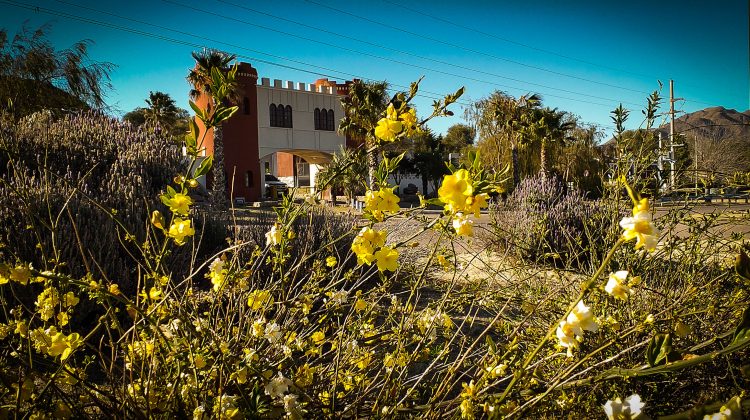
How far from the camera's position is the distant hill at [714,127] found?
2.97m

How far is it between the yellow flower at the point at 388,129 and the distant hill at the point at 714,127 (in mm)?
1912

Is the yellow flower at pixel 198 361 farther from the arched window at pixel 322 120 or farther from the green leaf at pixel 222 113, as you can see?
the arched window at pixel 322 120

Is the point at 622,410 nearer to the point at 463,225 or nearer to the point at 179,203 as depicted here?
the point at 463,225

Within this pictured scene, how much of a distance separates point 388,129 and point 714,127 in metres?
10.3

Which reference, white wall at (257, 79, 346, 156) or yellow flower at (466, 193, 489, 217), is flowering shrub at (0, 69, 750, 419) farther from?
white wall at (257, 79, 346, 156)

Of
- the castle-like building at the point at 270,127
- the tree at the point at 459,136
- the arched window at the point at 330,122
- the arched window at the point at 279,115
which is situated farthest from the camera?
the tree at the point at 459,136

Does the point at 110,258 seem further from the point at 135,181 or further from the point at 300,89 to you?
the point at 300,89

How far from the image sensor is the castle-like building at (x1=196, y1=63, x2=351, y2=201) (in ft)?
99.0

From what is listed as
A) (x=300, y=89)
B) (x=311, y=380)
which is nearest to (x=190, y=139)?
(x=311, y=380)

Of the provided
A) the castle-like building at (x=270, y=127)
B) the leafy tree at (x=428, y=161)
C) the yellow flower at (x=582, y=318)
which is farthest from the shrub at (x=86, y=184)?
the leafy tree at (x=428, y=161)

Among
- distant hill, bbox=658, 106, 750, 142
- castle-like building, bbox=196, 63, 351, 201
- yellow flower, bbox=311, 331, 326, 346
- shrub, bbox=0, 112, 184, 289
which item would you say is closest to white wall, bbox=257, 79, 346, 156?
castle-like building, bbox=196, 63, 351, 201

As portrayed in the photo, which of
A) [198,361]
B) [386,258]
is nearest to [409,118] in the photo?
[386,258]

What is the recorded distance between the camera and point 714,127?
9336mm

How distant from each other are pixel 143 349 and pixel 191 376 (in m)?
0.20
